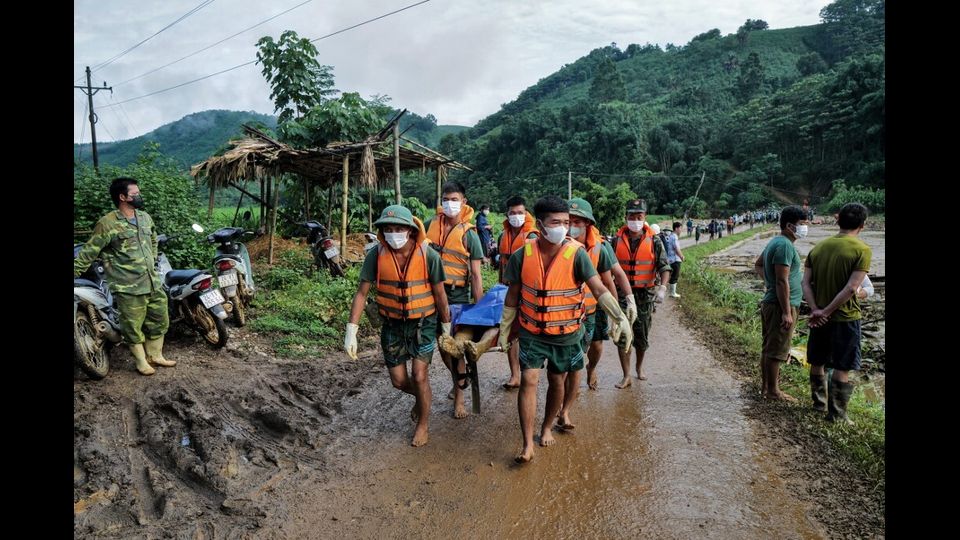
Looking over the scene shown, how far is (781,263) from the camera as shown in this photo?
182 inches

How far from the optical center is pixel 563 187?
49.9 metres

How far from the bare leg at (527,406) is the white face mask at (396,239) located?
136 cm

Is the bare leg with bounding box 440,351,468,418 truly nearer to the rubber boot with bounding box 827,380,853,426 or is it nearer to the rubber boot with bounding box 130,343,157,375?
the rubber boot with bounding box 130,343,157,375

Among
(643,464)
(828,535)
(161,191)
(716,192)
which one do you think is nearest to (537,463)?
(643,464)

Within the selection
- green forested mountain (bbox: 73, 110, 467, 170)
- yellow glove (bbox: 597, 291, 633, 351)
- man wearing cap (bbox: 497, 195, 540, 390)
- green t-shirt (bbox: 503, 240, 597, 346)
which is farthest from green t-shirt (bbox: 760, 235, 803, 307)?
green forested mountain (bbox: 73, 110, 467, 170)

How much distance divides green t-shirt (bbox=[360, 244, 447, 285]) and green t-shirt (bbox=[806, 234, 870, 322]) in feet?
10.9

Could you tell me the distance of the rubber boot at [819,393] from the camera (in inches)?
182

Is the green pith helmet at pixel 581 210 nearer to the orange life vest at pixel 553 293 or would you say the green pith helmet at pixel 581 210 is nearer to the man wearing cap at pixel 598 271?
the man wearing cap at pixel 598 271

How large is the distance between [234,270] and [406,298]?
3.50m

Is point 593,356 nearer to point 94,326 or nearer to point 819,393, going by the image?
point 819,393

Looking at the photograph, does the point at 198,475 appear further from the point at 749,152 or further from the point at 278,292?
the point at 749,152
